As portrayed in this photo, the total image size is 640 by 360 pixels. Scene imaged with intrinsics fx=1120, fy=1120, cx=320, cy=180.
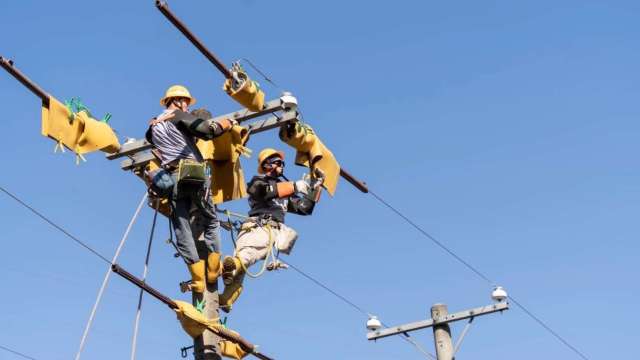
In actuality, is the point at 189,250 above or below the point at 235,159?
below

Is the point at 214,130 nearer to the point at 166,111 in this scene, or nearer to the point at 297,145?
the point at 166,111

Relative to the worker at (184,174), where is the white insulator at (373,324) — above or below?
above

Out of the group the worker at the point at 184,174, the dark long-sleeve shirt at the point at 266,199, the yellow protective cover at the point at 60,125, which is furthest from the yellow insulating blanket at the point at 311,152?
the yellow protective cover at the point at 60,125

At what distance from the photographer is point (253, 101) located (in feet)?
35.4

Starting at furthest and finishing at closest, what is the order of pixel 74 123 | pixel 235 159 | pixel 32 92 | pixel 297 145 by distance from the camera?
1. pixel 297 145
2. pixel 235 159
3. pixel 74 123
4. pixel 32 92

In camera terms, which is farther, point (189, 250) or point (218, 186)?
point (218, 186)

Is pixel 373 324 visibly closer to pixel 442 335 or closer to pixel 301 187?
pixel 442 335

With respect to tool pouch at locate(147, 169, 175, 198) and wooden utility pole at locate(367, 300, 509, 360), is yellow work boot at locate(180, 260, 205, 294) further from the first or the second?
wooden utility pole at locate(367, 300, 509, 360)

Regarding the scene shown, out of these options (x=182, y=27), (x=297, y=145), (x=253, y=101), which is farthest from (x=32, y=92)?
(x=297, y=145)

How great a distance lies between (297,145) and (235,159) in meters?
0.95

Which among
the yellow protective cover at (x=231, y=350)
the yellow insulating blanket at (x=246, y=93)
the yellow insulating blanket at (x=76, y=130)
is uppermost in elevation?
the yellow insulating blanket at (x=246, y=93)

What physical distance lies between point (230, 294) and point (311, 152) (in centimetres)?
204

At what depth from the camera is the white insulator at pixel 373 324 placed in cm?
1717

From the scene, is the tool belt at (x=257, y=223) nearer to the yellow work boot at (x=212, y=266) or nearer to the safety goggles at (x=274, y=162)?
the safety goggles at (x=274, y=162)
